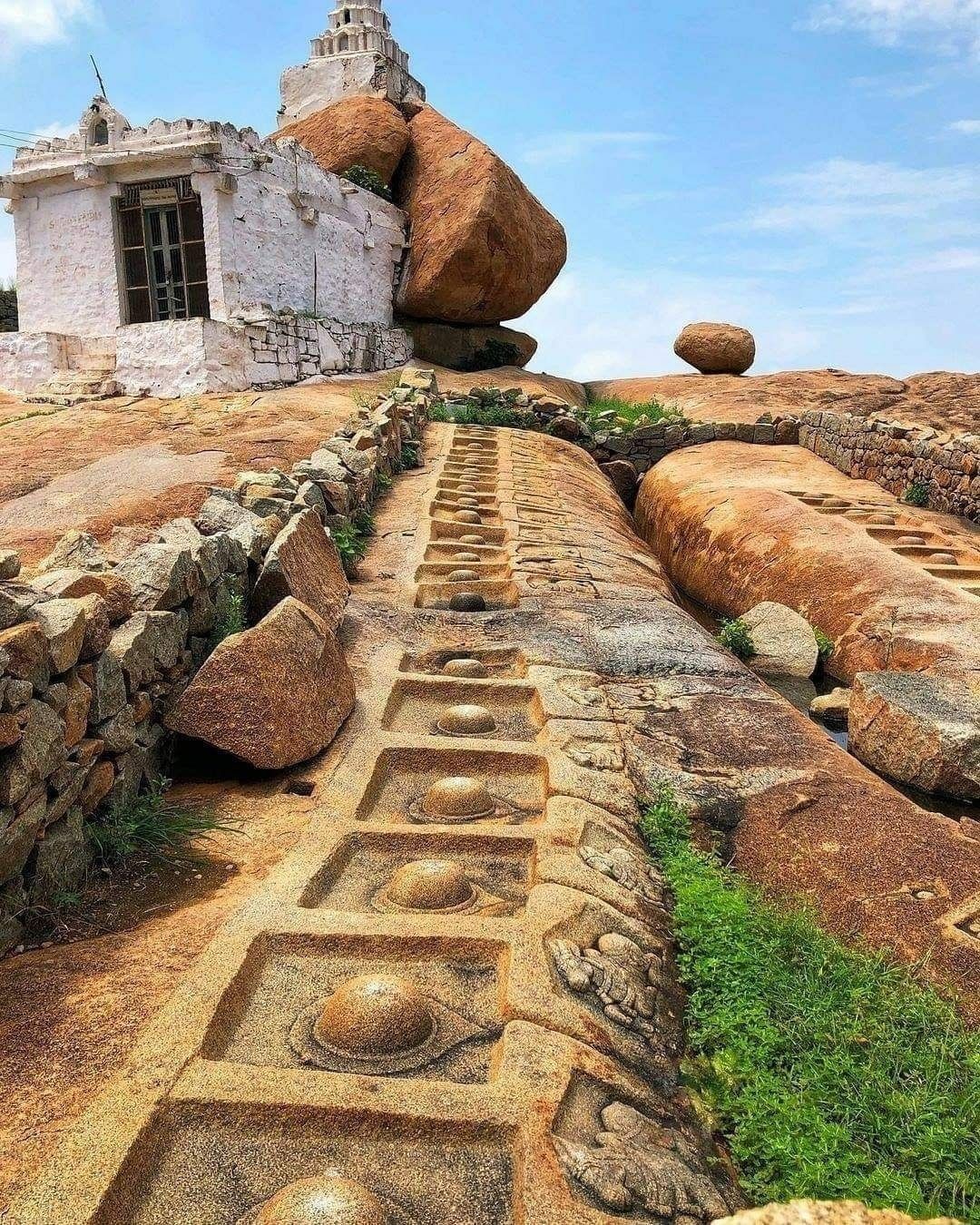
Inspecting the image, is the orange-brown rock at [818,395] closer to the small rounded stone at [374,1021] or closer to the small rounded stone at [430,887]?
the small rounded stone at [430,887]

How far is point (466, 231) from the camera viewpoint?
19031 millimetres

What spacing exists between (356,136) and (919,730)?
1874cm

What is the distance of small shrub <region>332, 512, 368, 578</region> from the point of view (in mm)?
6922

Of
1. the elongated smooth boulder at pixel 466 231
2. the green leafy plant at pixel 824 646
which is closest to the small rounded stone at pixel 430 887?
the green leafy plant at pixel 824 646

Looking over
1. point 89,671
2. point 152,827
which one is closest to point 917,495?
point 152,827

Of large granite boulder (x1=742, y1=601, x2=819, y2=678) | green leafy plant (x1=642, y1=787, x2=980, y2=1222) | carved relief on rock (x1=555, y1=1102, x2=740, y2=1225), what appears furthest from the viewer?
large granite boulder (x1=742, y1=601, x2=819, y2=678)

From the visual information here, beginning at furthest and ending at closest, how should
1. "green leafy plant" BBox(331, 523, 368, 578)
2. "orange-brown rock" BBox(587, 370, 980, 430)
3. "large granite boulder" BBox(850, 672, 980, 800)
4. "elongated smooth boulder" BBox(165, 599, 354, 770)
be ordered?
"orange-brown rock" BBox(587, 370, 980, 430) → "green leafy plant" BBox(331, 523, 368, 578) → "large granite boulder" BBox(850, 672, 980, 800) → "elongated smooth boulder" BBox(165, 599, 354, 770)

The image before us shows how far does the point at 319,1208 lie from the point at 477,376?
61.9ft

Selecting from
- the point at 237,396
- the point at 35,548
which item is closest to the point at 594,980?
the point at 35,548

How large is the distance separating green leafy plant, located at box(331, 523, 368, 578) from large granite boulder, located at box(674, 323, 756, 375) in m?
16.4

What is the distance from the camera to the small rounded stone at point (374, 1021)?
7.89ft

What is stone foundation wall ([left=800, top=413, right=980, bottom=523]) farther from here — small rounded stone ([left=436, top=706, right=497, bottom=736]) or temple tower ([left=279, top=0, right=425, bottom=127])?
temple tower ([left=279, top=0, right=425, bottom=127])

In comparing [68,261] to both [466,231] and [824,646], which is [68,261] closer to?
[466,231]

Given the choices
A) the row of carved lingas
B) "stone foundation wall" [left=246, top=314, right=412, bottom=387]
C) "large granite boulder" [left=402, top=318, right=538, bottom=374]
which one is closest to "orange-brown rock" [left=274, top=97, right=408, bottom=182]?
"large granite boulder" [left=402, top=318, right=538, bottom=374]
